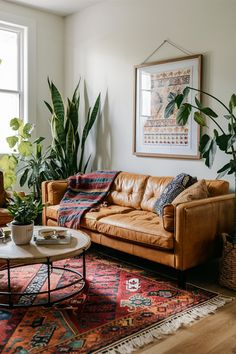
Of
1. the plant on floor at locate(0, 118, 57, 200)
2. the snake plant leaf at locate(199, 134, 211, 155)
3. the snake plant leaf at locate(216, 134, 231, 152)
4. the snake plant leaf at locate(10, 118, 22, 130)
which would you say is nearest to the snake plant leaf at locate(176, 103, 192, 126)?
the snake plant leaf at locate(199, 134, 211, 155)

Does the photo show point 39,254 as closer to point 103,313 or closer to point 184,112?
point 103,313

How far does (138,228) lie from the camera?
3.20 metres

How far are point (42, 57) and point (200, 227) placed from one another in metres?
3.41

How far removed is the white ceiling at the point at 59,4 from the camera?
15.6ft

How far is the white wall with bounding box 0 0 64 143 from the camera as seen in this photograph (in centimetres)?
504

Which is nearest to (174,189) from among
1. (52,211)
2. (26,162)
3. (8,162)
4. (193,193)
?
(193,193)

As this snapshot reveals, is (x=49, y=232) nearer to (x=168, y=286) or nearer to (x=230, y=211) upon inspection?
(x=168, y=286)

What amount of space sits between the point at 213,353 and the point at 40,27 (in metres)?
4.53

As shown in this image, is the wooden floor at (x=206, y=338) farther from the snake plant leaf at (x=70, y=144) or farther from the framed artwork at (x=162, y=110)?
the snake plant leaf at (x=70, y=144)

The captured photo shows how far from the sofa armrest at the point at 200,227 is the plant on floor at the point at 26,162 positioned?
236cm

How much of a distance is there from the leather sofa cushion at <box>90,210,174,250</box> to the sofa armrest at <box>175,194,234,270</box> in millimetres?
107

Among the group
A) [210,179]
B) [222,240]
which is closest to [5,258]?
[222,240]

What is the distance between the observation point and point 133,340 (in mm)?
2199

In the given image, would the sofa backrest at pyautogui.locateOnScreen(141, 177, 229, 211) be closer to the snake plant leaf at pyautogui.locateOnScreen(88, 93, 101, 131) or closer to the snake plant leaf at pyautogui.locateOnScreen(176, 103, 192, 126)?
the snake plant leaf at pyautogui.locateOnScreen(176, 103, 192, 126)
